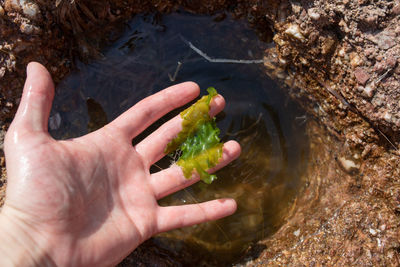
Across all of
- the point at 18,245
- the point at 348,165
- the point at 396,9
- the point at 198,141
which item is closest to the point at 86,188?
the point at 18,245

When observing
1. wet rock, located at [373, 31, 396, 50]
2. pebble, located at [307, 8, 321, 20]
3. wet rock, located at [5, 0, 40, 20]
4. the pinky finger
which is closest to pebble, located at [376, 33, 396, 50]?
wet rock, located at [373, 31, 396, 50]

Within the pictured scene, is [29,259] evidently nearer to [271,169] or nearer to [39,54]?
[39,54]

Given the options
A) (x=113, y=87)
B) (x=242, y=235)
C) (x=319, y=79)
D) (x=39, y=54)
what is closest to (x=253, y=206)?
(x=242, y=235)

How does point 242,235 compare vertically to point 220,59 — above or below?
below

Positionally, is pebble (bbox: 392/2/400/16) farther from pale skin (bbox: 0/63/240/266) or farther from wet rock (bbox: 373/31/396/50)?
pale skin (bbox: 0/63/240/266)

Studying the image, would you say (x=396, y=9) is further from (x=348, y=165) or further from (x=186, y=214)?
(x=186, y=214)

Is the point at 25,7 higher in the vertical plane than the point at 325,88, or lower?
higher
